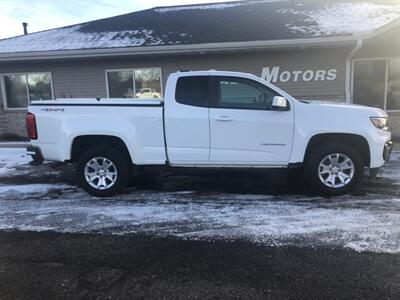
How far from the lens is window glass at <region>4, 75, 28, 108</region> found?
42.9ft

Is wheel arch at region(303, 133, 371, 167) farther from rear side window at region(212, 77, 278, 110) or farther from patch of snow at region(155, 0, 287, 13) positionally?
patch of snow at region(155, 0, 287, 13)

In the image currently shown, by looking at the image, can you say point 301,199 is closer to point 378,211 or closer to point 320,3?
point 378,211

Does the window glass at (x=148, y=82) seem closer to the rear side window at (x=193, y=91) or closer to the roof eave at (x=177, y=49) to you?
the roof eave at (x=177, y=49)

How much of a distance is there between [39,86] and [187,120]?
9.15 meters

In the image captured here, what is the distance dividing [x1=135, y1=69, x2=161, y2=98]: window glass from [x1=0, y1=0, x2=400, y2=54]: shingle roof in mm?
1028

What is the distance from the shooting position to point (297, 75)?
11.8m

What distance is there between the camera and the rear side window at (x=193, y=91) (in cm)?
594

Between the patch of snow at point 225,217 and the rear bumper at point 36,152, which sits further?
the rear bumper at point 36,152

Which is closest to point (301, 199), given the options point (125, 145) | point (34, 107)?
point (125, 145)

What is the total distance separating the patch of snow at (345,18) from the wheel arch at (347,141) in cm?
577

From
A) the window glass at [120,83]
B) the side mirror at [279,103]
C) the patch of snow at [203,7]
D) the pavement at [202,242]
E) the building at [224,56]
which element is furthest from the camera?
the patch of snow at [203,7]

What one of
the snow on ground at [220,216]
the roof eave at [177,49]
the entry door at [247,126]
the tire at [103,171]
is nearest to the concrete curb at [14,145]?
the roof eave at [177,49]

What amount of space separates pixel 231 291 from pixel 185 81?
369 cm

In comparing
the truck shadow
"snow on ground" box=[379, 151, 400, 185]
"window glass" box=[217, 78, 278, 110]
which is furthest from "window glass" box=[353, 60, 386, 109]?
"window glass" box=[217, 78, 278, 110]
